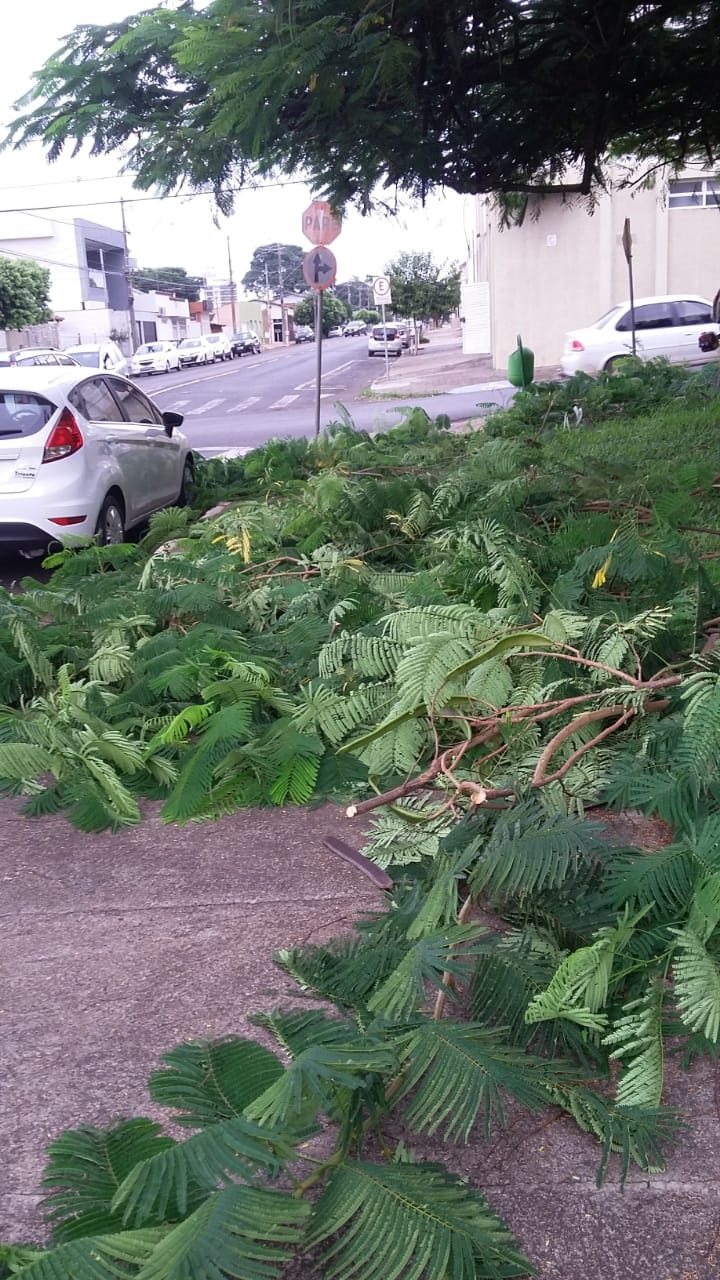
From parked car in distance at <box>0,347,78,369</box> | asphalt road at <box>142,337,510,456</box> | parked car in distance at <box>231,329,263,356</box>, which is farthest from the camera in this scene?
parked car in distance at <box>231,329,263,356</box>

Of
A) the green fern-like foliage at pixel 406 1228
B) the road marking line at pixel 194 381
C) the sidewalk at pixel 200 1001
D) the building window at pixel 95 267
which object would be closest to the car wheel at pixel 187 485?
the sidewalk at pixel 200 1001

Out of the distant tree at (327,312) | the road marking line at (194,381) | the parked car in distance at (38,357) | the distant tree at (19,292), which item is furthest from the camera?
the distant tree at (327,312)

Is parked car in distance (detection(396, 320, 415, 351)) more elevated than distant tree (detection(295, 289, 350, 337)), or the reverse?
distant tree (detection(295, 289, 350, 337))

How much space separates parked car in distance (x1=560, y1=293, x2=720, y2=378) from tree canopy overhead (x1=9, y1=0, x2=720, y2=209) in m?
13.5

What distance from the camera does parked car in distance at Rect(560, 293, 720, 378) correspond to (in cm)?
2258

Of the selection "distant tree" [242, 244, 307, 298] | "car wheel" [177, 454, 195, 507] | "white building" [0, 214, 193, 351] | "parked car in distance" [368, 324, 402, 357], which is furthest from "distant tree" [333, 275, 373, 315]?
"car wheel" [177, 454, 195, 507]

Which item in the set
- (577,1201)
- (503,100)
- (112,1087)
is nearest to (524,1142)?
(577,1201)

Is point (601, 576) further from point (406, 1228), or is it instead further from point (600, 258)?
point (600, 258)

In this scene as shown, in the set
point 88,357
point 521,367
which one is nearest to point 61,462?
point 521,367

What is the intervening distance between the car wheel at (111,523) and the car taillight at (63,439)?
0.55 m

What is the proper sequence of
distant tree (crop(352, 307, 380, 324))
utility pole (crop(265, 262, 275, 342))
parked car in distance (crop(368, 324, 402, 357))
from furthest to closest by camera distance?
distant tree (crop(352, 307, 380, 324)) → utility pole (crop(265, 262, 275, 342)) → parked car in distance (crop(368, 324, 402, 357))

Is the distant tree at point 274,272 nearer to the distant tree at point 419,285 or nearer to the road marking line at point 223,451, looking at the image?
the distant tree at point 419,285

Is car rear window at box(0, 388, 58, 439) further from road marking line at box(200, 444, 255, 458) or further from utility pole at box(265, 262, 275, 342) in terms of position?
utility pole at box(265, 262, 275, 342)

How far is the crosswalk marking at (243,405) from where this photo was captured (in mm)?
31616
